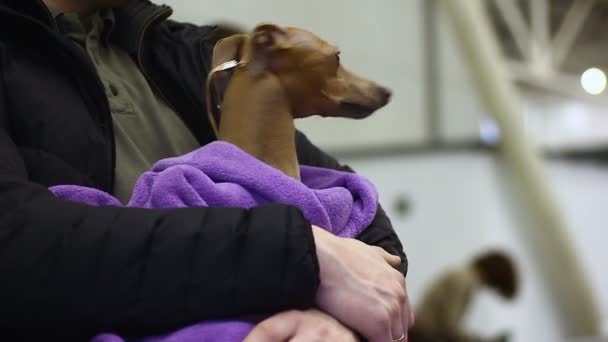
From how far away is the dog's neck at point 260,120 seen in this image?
631 millimetres

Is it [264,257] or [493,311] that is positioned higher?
[264,257]

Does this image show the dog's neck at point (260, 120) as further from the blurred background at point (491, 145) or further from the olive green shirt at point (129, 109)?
the blurred background at point (491, 145)

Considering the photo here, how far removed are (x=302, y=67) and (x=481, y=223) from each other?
2.66 metres

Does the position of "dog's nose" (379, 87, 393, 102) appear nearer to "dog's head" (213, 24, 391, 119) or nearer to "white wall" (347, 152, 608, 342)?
"dog's head" (213, 24, 391, 119)

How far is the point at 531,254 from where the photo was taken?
11.4ft

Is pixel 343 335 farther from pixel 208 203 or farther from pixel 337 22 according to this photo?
pixel 337 22

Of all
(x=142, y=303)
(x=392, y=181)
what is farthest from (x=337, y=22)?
(x=142, y=303)

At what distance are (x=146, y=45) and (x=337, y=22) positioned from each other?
1.28 metres

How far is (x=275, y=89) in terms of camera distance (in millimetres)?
649

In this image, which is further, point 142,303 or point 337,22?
point 337,22

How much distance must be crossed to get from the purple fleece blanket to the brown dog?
0.11 ft

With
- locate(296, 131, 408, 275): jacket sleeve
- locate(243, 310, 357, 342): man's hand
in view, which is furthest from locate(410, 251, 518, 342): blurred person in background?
locate(243, 310, 357, 342): man's hand

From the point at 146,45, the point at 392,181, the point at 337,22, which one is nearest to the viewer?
the point at 146,45

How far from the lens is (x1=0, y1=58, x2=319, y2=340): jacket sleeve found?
0.48m
